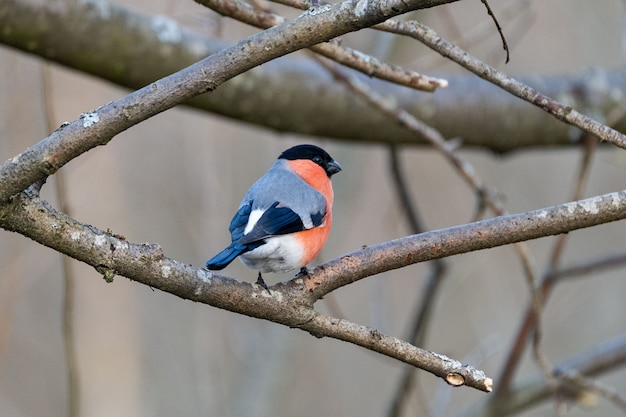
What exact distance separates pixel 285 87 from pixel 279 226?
3.57 ft

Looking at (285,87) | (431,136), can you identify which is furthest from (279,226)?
(285,87)

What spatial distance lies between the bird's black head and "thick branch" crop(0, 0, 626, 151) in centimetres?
28

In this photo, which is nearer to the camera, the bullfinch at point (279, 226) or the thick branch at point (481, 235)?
the thick branch at point (481, 235)

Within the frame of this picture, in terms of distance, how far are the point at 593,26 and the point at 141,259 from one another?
4.47 meters

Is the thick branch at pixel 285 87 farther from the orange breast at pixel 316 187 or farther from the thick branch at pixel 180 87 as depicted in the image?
the thick branch at pixel 180 87

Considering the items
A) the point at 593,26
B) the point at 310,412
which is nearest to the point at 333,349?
the point at 310,412

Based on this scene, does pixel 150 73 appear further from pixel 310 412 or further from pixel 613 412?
pixel 613 412

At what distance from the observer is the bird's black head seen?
9.33 ft

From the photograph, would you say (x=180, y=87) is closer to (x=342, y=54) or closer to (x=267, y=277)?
(x=342, y=54)

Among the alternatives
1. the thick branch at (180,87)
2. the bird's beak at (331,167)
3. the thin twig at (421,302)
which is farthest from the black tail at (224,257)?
the thin twig at (421,302)

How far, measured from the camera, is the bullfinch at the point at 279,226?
2070 millimetres

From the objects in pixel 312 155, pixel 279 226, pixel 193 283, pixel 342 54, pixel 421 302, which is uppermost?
pixel 312 155

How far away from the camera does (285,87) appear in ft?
10.1

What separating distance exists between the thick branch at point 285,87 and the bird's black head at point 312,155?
277 mm
